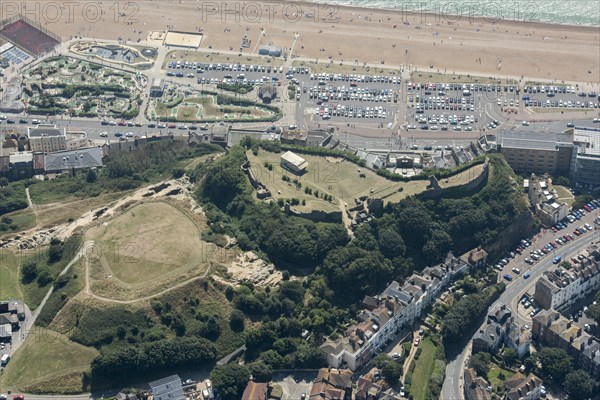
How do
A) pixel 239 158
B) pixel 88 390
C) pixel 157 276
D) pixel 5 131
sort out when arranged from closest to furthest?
pixel 88 390 < pixel 157 276 < pixel 239 158 < pixel 5 131

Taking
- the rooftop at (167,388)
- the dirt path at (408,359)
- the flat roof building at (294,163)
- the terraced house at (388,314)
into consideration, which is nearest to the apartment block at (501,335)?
the dirt path at (408,359)

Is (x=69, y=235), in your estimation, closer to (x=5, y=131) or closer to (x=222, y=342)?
(x=222, y=342)

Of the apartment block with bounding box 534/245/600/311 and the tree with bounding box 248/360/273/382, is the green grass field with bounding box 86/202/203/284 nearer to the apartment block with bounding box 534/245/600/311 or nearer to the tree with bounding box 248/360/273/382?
the tree with bounding box 248/360/273/382

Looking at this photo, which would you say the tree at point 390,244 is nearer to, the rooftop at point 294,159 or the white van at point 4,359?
the rooftop at point 294,159

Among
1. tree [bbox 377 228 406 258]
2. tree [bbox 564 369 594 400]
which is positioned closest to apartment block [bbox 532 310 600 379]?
tree [bbox 564 369 594 400]

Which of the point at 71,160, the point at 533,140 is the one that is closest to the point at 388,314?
the point at 533,140

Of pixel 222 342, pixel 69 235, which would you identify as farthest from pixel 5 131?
pixel 222 342

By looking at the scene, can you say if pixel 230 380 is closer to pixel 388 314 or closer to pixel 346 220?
pixel 388 314
